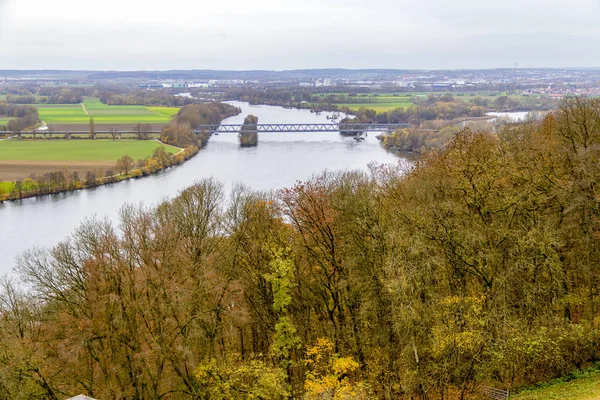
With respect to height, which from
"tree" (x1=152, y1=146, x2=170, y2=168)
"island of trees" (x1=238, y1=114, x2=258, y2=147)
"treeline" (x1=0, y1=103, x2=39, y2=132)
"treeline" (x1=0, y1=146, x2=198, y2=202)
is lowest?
"treeline" (x1=0, y1=146, x2=198, y2=202)

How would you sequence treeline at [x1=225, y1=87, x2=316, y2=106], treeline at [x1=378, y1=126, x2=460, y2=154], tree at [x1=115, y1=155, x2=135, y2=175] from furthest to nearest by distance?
1. treeline at [x1=225, y1=87, x2=316, y2=106]
2. treeline at [x1=378, y1=126, x2=460, y2=154]
3. tree at [x1=115, y1=155, x2=135, y2=175]

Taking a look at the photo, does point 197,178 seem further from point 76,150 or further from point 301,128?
point 301,128

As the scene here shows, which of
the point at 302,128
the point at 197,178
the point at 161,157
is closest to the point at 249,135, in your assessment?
the point at 302,128

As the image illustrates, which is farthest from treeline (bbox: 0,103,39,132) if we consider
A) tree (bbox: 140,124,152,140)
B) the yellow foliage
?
the yellow foliage

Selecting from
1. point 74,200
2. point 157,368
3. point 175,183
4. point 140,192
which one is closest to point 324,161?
point 175,183

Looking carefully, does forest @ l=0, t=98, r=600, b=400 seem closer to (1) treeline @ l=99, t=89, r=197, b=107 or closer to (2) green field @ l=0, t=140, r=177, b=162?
(2) green field @ l=0, t=140, r=177, b=162

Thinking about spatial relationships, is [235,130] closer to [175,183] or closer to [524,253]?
[175,183]

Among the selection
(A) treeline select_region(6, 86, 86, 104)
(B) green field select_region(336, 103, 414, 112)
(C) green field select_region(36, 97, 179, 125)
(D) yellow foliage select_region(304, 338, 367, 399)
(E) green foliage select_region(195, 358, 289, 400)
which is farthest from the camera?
(A) treeline select_region(6, 86, 86, 104)
